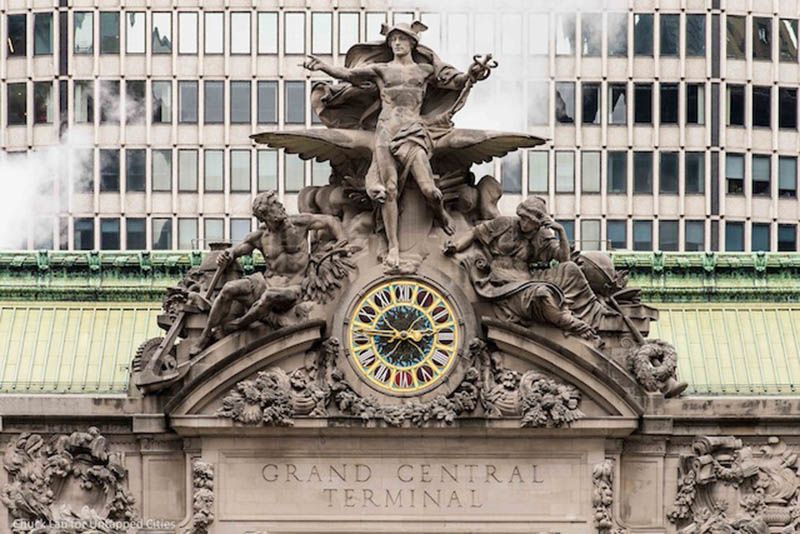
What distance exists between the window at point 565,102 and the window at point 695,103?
4309 mm

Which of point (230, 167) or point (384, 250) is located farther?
point (230, 167)

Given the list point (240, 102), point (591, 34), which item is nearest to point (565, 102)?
point (591, 34)

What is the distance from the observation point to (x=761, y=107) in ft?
560

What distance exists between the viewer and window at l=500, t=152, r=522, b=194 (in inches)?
6639

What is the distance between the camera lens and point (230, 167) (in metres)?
169

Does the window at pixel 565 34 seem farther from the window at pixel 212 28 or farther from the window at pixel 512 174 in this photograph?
the window at pixel 212 28

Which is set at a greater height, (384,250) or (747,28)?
(747,28)

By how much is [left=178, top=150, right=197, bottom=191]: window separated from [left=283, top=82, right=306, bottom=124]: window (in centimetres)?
384

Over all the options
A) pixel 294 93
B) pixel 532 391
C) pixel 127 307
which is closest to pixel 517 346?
pixel 532 391

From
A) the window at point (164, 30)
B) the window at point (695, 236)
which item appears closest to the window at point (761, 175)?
the window at point (695, 236)

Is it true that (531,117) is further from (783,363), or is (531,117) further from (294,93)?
(783,363)

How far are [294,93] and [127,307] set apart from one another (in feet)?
179

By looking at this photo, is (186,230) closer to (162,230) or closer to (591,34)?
(162,230)

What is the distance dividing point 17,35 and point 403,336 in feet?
211
